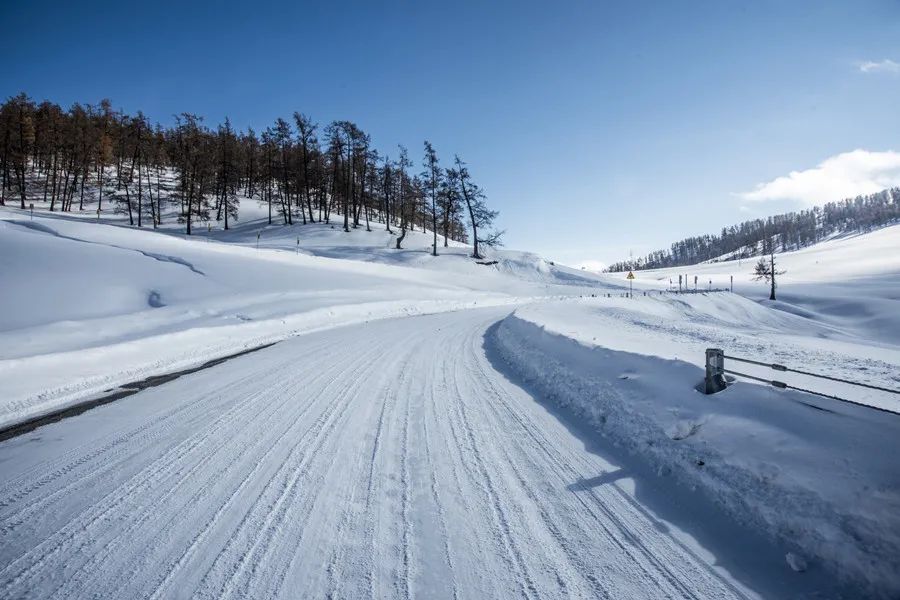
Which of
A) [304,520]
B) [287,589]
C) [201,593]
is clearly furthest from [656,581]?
[201,593]

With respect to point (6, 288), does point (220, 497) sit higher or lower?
lower

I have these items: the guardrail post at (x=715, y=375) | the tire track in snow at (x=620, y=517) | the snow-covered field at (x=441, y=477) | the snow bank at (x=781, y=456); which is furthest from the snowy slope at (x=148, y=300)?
the guardrail post at (x=715, y=375)

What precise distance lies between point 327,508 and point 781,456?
384 centimetres

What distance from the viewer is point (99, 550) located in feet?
8.55

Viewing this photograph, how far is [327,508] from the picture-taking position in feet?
10.3

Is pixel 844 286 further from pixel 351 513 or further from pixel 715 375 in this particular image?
pixel 351 513

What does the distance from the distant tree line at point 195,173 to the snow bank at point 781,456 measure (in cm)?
3580

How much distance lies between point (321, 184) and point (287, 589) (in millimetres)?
52179

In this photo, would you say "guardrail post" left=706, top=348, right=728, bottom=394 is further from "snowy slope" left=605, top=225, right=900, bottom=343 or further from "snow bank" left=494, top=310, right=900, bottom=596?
"snowy slope" left=605, top=225, right=900, bottom=343

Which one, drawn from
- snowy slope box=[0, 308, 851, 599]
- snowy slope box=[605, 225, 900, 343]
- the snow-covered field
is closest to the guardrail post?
the snow-covered field

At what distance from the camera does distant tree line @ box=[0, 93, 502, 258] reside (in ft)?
139

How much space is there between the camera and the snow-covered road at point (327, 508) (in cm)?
239

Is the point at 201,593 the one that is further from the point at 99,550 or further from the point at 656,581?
the point at 656,581

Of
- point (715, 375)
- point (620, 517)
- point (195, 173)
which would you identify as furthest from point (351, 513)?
point (195, 173)
